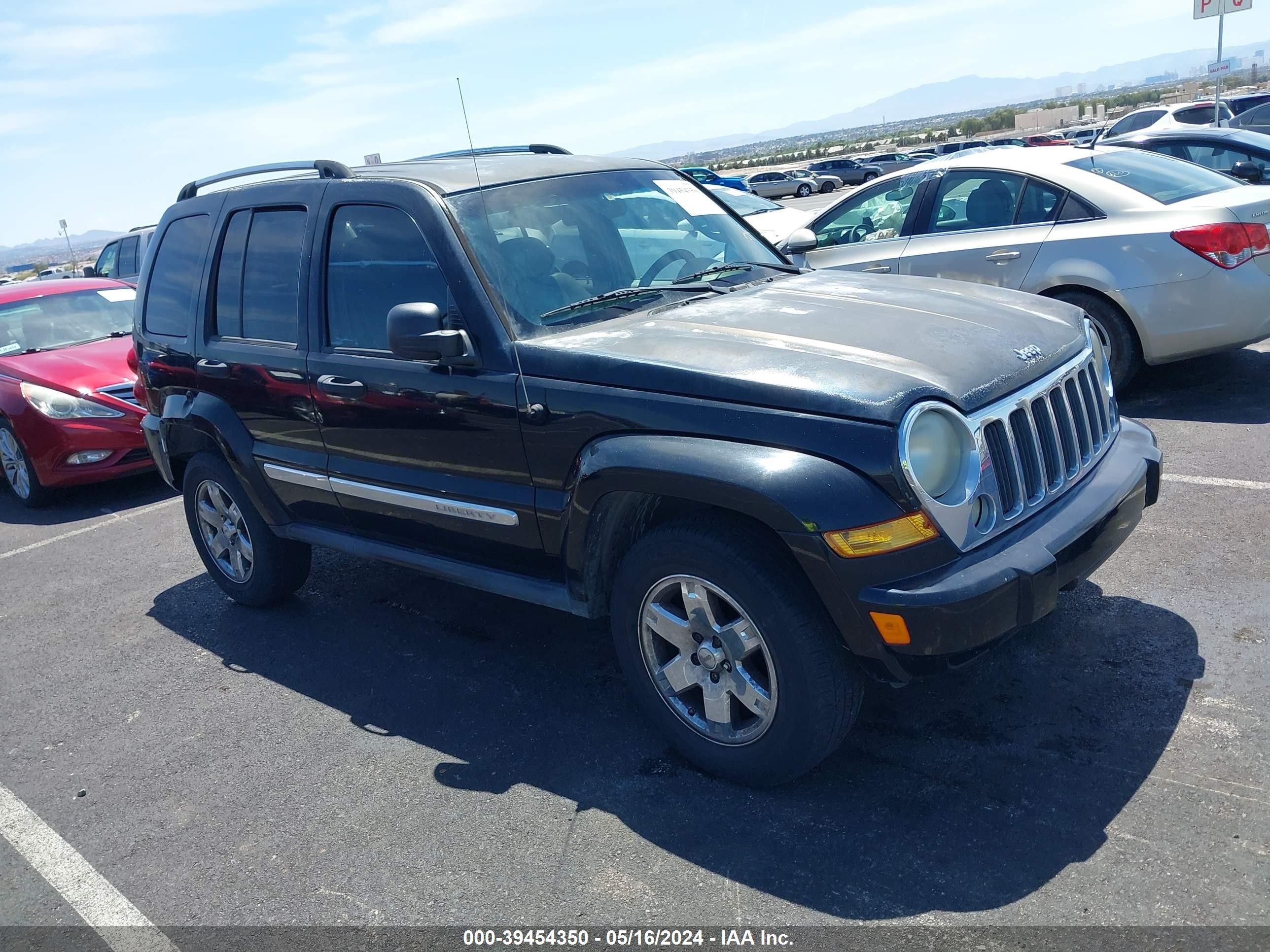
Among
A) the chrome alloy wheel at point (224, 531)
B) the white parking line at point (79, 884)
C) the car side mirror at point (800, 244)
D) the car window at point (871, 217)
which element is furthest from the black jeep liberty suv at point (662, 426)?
the car window at point (871, 217)

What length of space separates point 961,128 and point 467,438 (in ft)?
320

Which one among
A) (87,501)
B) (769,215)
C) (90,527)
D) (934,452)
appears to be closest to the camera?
(934,452)

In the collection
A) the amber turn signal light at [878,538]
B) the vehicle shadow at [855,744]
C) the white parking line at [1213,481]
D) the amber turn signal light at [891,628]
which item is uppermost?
the amber turn signal light at [878,538]

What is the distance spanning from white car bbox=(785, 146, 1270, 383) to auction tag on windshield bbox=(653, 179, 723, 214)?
1074 mm

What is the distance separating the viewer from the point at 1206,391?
7.04 m

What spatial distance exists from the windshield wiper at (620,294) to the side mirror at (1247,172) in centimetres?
824

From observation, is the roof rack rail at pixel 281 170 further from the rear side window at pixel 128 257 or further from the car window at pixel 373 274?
the rear side window at pixel 128 257

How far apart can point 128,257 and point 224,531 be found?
38.1ft

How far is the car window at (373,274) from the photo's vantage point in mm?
4008

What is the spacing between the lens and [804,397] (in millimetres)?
3008

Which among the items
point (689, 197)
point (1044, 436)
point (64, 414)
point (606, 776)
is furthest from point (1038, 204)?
point (64, 414)

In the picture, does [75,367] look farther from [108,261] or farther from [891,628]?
[108,261]

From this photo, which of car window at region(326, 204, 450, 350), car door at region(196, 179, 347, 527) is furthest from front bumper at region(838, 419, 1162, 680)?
car door at region(196, 179, 347, 527)

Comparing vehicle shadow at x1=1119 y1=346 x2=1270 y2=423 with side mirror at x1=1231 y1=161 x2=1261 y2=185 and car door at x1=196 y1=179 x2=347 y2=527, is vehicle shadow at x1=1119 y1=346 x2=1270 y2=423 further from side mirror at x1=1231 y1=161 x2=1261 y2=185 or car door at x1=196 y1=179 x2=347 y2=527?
car door at x1=196 y1=179 x2=347 y2=527
